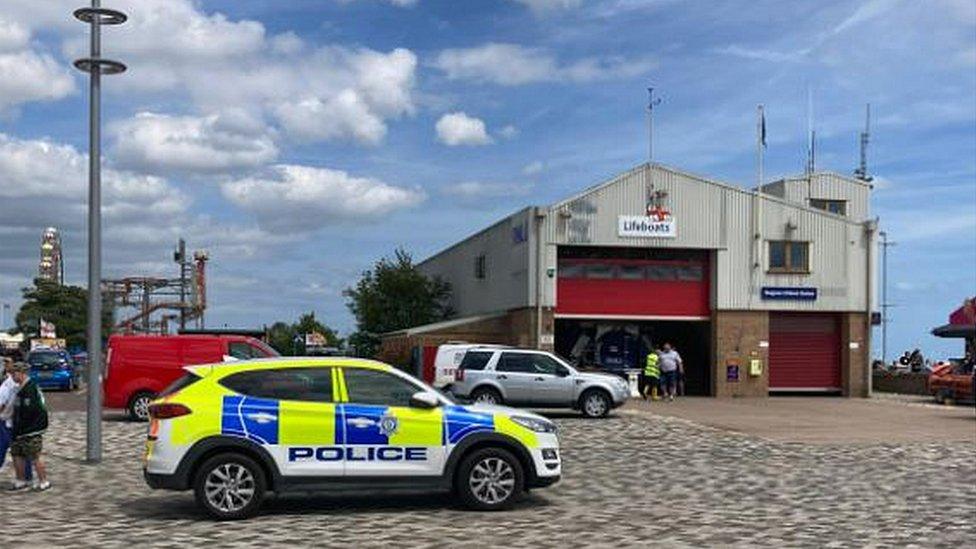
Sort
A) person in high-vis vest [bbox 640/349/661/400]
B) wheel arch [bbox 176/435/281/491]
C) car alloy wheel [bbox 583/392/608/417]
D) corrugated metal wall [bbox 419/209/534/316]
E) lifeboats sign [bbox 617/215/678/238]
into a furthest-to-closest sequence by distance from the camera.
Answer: corrugated metal wall [bbox 419/209/534/316], lifeboats sign [bbox 617/215/678/238], person in high-vis vest [bbox 640/349/661/400], car alloy wheel [bbox 583/392/608/417], wheel arch [bbox 176/435/281/491]

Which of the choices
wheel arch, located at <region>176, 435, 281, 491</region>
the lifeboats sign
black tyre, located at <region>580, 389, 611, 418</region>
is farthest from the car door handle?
the lifeboats sign

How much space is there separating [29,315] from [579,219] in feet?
232

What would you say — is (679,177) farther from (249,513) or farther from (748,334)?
(249,513)

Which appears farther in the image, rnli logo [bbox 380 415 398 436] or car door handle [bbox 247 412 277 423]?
rnli logo [bbox 380 415 398 436]

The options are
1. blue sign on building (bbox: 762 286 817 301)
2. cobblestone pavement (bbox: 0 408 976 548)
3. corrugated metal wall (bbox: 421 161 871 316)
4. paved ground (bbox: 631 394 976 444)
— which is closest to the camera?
cobblestone pavement (bbox: 0 408 976 548)

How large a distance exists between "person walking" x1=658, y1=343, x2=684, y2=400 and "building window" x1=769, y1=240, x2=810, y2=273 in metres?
6.00

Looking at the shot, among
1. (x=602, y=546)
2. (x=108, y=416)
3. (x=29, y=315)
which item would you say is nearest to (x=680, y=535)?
(x=602, y=546)

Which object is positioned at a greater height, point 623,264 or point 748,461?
point 623,264

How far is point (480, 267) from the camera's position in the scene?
46.7m

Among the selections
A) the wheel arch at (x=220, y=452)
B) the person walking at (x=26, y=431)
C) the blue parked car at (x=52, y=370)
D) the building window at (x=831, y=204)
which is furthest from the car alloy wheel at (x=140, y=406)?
the building window at (x=831, y=204)

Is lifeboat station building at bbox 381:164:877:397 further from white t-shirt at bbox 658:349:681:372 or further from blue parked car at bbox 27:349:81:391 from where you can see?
blue parked car at bbox 27:349:81:391

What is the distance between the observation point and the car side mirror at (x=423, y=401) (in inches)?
455

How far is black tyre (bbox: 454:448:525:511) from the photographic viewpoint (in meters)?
11.7

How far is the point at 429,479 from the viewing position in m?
11.6
